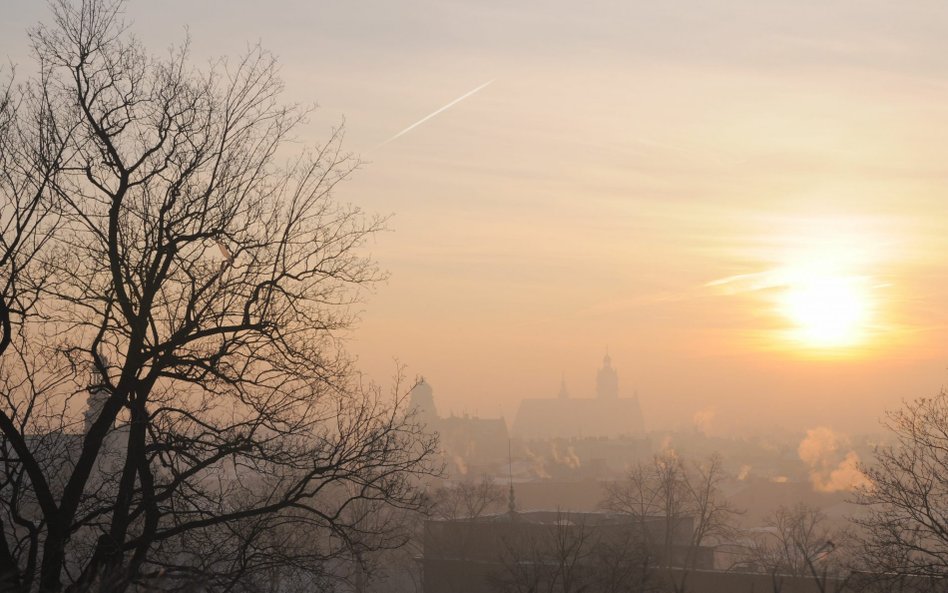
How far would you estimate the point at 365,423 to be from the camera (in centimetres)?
1035

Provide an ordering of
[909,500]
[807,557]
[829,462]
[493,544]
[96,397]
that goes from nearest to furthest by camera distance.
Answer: [807,557], [96,397], [909,500], [493,544], [829,462]

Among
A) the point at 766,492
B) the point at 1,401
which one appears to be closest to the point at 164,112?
the point at 1,401

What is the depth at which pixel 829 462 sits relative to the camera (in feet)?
454

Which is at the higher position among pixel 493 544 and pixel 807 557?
pixel 807 557

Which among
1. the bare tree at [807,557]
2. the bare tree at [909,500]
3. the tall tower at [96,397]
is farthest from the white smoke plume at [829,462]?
the tall tower at [96,397]

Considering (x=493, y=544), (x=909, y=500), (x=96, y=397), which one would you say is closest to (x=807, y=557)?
(x=96, y=397)

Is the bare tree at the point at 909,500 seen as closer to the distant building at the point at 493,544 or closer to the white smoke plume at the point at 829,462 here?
the distant building at the point at 493,544

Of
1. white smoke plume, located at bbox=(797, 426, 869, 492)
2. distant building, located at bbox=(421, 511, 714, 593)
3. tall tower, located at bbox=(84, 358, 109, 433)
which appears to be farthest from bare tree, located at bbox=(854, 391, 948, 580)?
white smoke plume, located at bbox=(797, 426, 869, 492)

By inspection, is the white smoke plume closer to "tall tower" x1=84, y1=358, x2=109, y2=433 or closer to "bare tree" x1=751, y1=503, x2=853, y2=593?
"bare tree" x1=751, y1=503, x2=853, y2=593

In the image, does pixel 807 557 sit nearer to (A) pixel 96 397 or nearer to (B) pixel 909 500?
(A) pixel 96 397

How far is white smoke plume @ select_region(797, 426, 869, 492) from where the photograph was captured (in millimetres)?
116994

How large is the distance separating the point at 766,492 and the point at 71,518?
397 feet

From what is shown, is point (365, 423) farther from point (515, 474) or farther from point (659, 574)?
point (515, 474)

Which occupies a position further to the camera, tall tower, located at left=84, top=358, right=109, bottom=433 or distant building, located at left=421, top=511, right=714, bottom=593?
distant building, located at left=421, top=511, right=714, bottom=593
